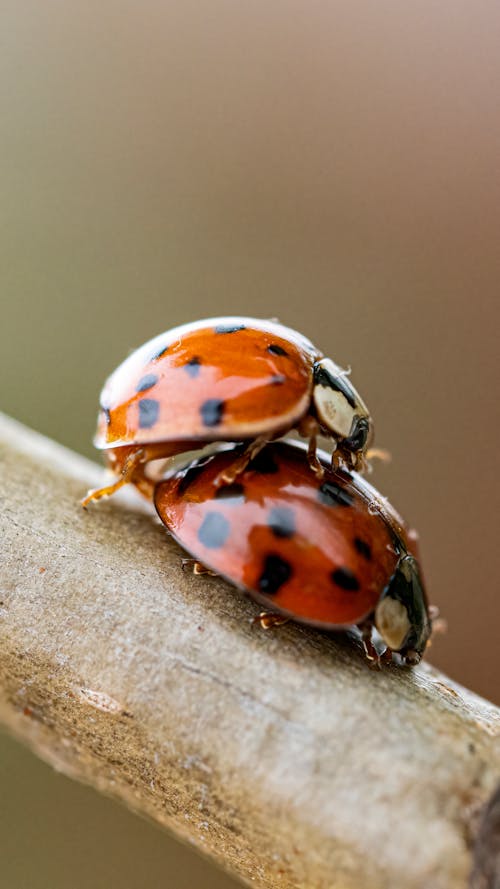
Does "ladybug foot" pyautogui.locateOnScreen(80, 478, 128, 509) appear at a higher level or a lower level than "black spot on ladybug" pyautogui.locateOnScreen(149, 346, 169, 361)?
lower

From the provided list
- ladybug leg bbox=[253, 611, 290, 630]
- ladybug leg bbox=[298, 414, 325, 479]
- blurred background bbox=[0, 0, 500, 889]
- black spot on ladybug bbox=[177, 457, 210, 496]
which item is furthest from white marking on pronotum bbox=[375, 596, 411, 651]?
blurred background bbox=[0, 0, 500, 889]

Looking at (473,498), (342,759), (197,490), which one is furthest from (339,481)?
(473,498)

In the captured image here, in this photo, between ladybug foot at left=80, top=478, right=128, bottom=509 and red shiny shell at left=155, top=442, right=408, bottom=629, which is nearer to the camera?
red shiny shell at left=155, top=442, right=408, bottom=629

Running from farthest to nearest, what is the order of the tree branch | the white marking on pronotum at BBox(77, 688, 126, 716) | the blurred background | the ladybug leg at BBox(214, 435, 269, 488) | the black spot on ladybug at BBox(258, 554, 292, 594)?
the blurred background < the ladybug leg at BBox(214, 435, 269, 488) < the black spot on ladybug at BBox(258, 554, 292, 594) < the white marking on pronotum at BBox(77, 688, 126, 716) < the tree branch

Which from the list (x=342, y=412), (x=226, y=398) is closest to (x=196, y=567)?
(x=226, y=398)

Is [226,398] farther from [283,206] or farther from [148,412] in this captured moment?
[283,206]

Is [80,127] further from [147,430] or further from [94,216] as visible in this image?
[147,430]

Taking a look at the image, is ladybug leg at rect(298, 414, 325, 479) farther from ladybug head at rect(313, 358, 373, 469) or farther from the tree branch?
the tree branch
